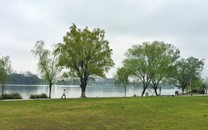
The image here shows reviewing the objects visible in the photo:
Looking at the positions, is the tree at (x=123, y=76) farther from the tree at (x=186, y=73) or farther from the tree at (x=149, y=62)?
the tree at (x=186, y=73)

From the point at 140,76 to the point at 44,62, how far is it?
72.9 feet

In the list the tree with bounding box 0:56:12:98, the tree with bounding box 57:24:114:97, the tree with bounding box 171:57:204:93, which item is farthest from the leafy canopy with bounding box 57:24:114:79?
the tree with bounding box 171:57:204:93

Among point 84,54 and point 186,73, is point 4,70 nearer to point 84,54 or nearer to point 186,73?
point 84,54

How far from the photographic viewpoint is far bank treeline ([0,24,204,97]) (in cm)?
4784

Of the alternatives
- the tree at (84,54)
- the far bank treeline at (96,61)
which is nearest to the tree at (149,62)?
the far bank treeline at (96,61)

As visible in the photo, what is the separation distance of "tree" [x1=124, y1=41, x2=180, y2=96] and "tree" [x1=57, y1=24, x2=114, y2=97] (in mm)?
17441

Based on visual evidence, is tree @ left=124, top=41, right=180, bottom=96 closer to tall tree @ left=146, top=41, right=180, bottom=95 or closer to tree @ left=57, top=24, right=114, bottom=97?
tall tree @ left=146, top=41, right=180, bottom=95

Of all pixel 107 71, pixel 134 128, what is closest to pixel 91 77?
pixel 107 71

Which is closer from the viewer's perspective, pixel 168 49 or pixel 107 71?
pixel 107 71

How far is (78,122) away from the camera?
17938 mm

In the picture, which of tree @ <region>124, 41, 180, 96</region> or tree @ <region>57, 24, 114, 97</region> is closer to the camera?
tree @ <region>57, 24, 114, 97</region>

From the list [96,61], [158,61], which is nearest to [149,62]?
[158,61]

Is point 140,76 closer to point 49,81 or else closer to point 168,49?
point 168,49

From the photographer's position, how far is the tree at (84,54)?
47.6 meters
